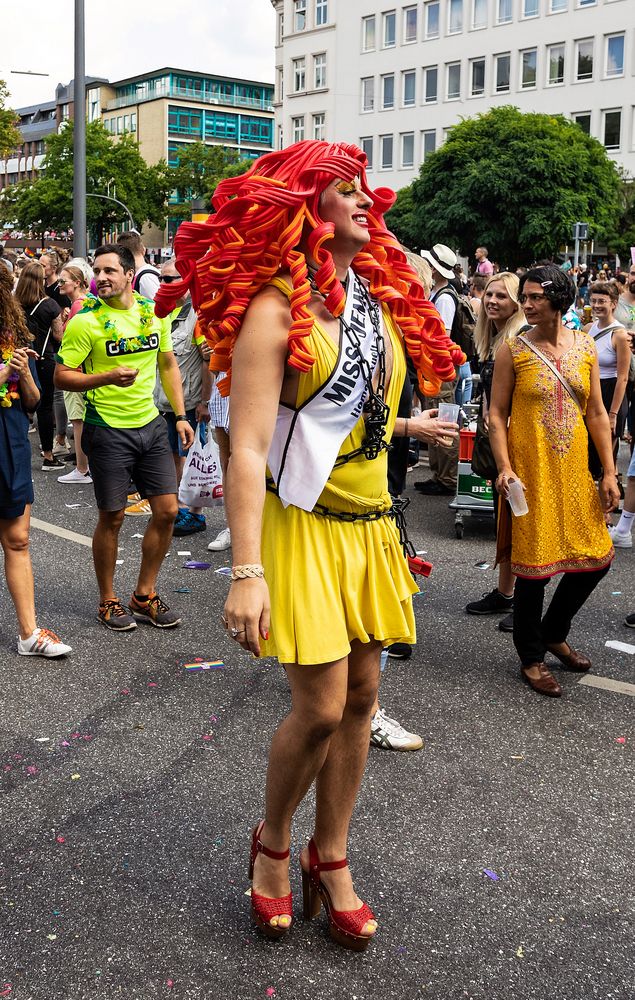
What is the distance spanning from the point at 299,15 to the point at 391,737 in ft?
277

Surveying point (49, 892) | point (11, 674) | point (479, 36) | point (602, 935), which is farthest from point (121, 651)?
point (479, 36)

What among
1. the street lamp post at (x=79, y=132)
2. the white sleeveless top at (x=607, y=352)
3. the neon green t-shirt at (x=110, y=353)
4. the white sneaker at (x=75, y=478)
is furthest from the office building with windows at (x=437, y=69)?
the neon green t-shirt at (x=110, y=353)

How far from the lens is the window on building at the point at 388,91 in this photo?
72.2 meters

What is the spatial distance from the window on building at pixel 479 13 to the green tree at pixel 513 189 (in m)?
17.3

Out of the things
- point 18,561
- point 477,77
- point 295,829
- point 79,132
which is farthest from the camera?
point 477,77

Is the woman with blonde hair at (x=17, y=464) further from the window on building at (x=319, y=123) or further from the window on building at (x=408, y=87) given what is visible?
the window on building at (x=319, y=123)

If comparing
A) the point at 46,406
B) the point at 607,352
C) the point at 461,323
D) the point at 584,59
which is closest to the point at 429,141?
the point at 584,59

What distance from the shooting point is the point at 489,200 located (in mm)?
48688

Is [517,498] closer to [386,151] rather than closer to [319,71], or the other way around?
[386,151]

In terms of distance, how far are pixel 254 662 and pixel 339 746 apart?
229 centimetres

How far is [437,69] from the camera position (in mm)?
69188

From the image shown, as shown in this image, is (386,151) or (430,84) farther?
(386,151)

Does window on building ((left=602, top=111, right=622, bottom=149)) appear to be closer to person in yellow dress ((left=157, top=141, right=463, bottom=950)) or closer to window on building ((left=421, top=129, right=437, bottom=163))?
window on building ((left=421, top=129, right=437, bottom=163))

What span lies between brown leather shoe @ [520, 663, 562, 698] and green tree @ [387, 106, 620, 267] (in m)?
44.7
